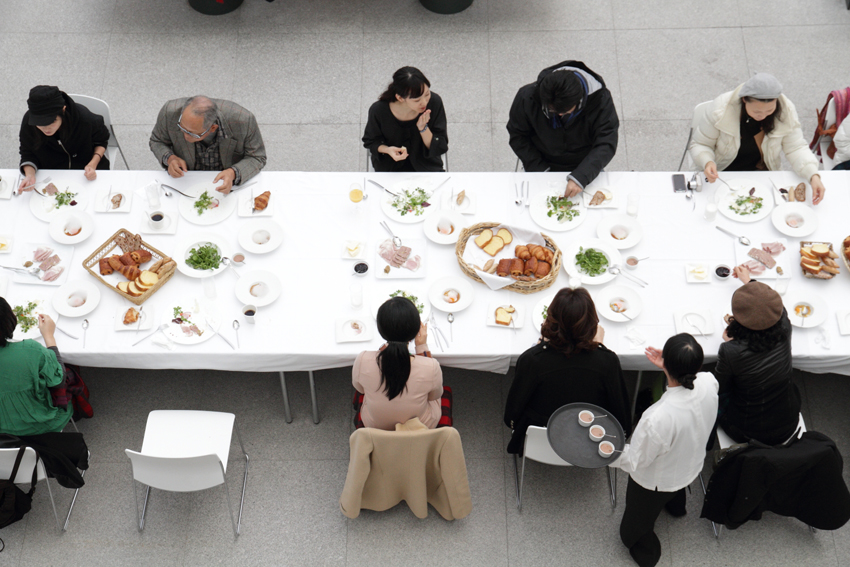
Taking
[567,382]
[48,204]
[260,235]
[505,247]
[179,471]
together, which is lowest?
[179,471]

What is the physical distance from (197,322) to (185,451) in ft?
2.08

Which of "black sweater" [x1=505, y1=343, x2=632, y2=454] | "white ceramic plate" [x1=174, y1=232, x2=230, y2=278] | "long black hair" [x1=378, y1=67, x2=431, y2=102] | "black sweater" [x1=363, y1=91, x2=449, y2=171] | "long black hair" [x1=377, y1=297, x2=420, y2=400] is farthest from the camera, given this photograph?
"black sweater" [x1=363, y1=91, x2=449, y2=171]

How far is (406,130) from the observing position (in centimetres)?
430

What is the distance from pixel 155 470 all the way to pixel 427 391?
1.28 m

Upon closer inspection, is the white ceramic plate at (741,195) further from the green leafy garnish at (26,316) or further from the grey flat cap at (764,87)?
the green leafy garnish at (26,316)

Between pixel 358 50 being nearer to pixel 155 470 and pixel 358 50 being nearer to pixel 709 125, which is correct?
pixel 709 125

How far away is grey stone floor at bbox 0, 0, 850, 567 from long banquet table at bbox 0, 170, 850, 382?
0.68m

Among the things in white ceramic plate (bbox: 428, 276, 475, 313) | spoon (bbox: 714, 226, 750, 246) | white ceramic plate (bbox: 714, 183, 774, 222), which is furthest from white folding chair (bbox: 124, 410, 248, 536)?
white ceramic plate (bbox: 714, 183, 774, 222)

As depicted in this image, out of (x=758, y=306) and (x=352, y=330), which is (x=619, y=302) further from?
(x=352, y=330)

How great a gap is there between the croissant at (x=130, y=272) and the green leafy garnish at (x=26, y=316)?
44 cm

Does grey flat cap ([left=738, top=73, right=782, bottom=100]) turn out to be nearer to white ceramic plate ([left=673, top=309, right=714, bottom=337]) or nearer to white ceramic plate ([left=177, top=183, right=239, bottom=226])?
white ceramic plate ([left=673, top=309, right=714, bottom=337])

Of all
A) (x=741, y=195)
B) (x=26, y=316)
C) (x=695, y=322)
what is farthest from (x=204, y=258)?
(x=741, y=195)

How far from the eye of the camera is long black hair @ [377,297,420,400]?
3.03 metres

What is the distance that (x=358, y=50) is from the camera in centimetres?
584
